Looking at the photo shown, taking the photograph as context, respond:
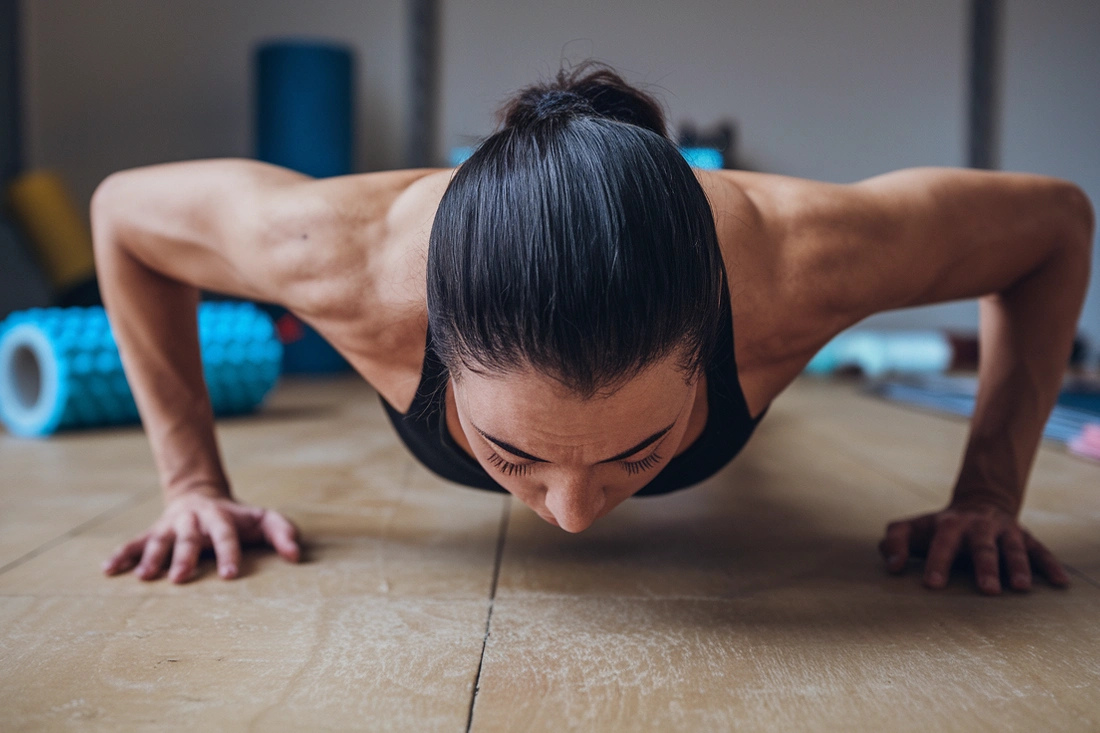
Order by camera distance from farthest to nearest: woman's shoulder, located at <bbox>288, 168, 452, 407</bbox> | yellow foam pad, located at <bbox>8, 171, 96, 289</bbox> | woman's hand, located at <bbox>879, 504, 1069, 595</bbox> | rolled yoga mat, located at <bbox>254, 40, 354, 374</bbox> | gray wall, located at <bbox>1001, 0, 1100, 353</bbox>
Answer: gray wall, located at <bbox>1001, 0, 1100, 353</bbox>, rolled yoga mat, located at <bbox>254, 40, 354, 374</bbox>, yellow foam pad, located at <bbox>8, 171, 96, 289</bbox>, woman's hand, located at <bbox>879, 504, 1069, 595</bbox>, woman's shoulder, located at <bbox>288, 168, 452, 407</bbox>

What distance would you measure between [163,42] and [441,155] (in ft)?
5.27

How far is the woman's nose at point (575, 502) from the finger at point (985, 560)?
1.82 feet

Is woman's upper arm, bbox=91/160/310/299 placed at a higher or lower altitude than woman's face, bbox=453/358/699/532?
higher

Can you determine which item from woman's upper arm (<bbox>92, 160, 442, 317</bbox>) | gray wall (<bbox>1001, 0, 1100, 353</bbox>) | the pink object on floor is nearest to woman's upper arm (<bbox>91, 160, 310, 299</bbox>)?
woman's upper arm (<bbox>92, 160, 442, 317</bbox>)

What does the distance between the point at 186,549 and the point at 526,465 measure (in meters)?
0.57

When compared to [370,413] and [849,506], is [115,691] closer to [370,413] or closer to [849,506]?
[849,506]

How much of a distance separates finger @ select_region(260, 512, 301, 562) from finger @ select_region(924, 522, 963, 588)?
85 cm

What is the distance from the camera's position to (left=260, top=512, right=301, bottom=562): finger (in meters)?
1.25

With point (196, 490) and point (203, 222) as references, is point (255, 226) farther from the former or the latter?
point (196, 490)

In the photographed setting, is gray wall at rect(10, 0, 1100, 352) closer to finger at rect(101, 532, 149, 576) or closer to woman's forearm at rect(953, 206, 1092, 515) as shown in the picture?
woman's forearm at rect(953, 206, 1092, 515)

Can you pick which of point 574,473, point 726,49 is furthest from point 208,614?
point 726,49

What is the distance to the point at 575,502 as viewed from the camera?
0.89 meters

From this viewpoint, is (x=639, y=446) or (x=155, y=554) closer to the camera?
(x=639, y=446)

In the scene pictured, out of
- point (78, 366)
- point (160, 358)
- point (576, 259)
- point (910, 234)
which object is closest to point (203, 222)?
point (160, 358)
